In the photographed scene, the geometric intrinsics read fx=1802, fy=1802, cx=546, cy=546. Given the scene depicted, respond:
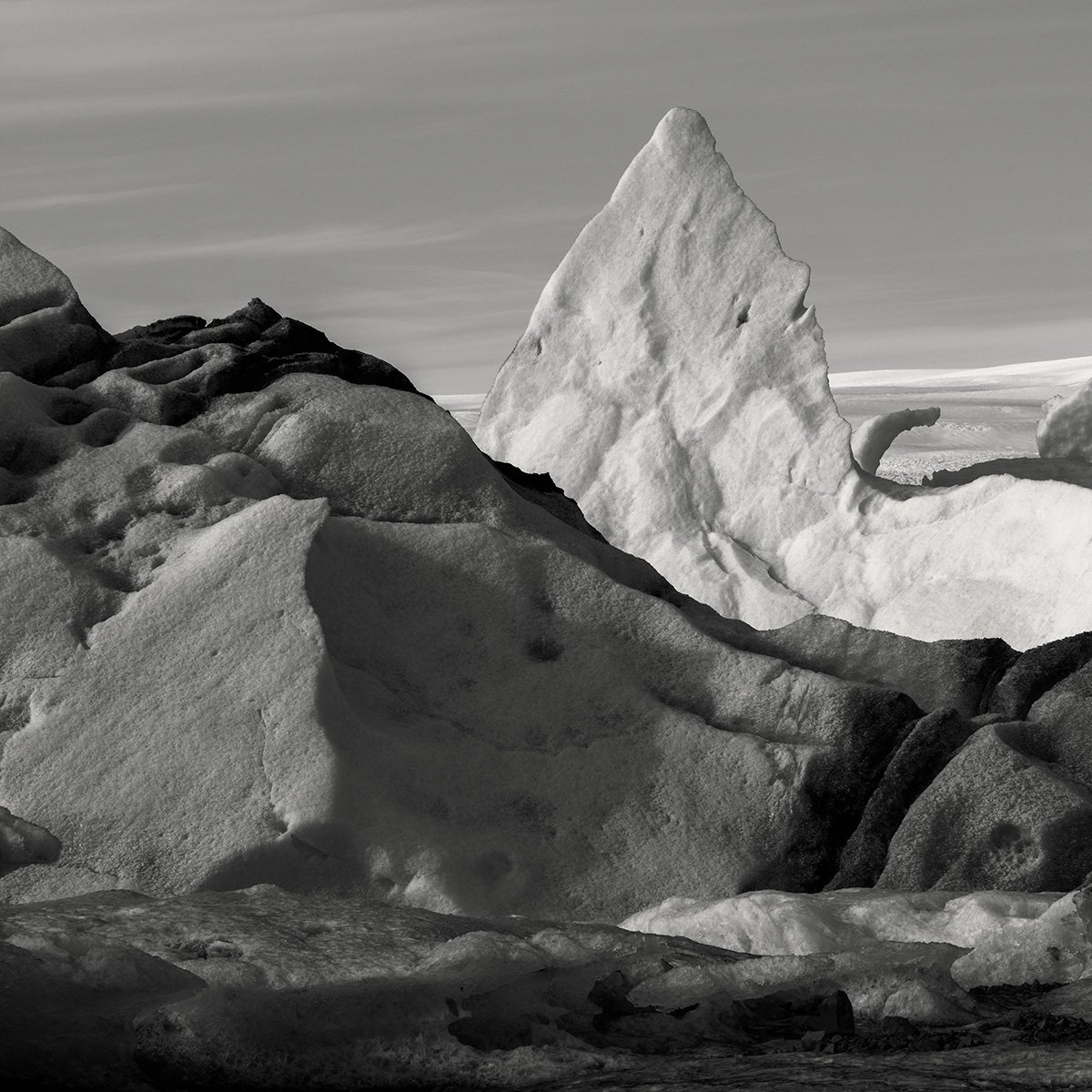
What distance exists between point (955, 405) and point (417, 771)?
33265mm

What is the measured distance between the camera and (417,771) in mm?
7574

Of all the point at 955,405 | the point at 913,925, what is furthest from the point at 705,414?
the point at 955,405

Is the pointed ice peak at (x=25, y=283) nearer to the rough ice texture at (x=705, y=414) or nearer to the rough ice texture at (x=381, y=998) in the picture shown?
the rough ice texture at (x=381, y=998)

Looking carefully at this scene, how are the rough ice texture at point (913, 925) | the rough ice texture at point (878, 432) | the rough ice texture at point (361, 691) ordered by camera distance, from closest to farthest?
the rough ice texture at point (913, 925), the rough ice texture at point (361, 691), the rough ice texture at point (878, 432)

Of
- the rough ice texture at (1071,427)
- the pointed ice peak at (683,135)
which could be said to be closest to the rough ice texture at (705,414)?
the pointed ice peak at (683,135)

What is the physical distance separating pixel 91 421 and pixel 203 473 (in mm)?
791

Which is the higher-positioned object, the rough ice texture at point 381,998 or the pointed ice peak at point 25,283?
the pointed ice peak at point 25,283

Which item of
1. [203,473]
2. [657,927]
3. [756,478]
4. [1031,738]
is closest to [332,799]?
[657,927]

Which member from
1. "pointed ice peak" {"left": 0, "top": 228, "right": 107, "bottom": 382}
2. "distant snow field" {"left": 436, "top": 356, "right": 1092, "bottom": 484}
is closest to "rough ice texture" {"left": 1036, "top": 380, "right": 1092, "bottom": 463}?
"distant snow field" {"left": 436, "top": 356, "right": 1092, "bottom": 484}

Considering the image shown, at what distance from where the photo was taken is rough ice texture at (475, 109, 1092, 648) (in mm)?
14711

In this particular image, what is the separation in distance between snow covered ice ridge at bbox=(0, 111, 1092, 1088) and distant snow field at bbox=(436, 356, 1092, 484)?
33.4ft

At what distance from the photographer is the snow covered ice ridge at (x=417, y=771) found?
480cm

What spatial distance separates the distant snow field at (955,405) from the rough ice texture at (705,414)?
12.0ft

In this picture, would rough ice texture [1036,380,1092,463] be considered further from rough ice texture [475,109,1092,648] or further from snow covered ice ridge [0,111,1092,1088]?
snow covered ice ridge [0,111,1092,1088]
